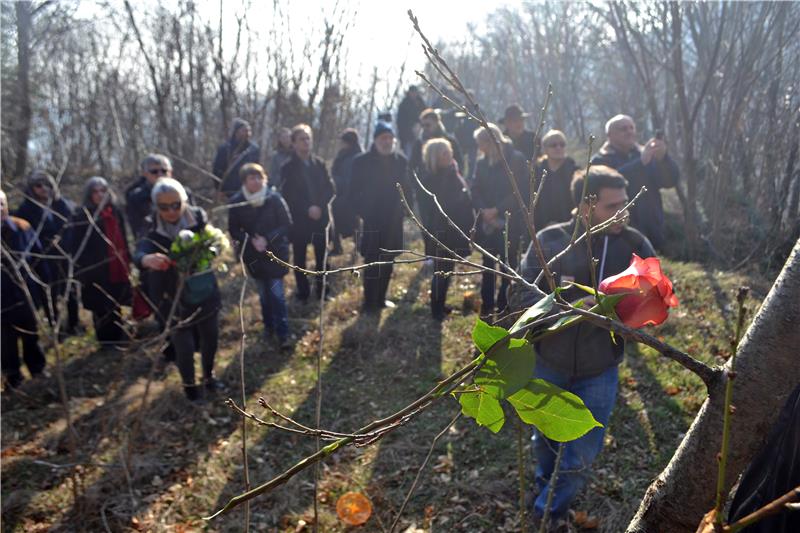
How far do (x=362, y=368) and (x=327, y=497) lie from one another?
5.55ft

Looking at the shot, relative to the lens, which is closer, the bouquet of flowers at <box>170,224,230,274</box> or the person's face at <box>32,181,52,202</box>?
the bouquet of flowers at <box>170,224,230,274</box>

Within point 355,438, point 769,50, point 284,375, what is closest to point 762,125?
point 769,50

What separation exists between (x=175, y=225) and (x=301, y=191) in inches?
80.9

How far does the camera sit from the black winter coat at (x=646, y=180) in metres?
4.67

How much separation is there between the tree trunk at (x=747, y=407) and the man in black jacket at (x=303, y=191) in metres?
5.43

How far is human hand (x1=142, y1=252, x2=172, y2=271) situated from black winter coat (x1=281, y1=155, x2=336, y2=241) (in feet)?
7.04

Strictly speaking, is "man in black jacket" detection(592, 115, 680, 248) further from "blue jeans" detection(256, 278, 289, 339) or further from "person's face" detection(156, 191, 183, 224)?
"person's face" detection(156, 191, 183, 224)

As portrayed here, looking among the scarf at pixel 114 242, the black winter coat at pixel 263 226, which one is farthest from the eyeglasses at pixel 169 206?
the scarf at pixel 114 242

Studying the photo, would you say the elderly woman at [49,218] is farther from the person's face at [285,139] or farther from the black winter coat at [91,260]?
the person's face at [285,139]

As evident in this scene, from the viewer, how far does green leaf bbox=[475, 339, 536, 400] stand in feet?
2.71

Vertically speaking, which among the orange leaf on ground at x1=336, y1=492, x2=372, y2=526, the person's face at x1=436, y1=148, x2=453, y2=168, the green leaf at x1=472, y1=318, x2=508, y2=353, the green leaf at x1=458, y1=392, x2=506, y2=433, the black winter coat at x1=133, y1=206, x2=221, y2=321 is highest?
the person's face at x1=436, y1=148, x2=453, y2=168

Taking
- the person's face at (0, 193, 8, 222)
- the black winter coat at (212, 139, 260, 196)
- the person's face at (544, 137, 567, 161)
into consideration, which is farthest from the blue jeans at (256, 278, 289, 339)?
the person's face at (544, 137, 567, 161)

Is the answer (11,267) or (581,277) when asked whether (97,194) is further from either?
(581,277)

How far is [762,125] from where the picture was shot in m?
5.85
